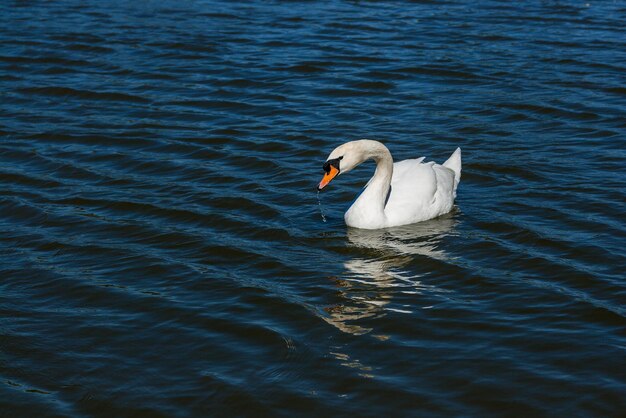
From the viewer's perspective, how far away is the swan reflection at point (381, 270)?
9297 mm

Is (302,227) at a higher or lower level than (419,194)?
lower

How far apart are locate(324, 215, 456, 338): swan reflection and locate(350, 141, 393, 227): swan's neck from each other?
0.19m

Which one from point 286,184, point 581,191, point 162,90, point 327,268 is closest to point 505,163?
point 581,191

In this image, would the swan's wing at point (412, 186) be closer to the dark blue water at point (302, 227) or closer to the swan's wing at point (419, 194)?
the swan's wing at point (419, 194)

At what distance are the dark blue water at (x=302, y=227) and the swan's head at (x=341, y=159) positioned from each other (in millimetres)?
673

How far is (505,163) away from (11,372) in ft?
23.6

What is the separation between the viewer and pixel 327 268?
10.4 meters

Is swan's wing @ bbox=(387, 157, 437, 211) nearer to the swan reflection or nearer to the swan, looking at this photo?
the swan

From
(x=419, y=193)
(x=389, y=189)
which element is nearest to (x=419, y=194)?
(x=419, y=193)

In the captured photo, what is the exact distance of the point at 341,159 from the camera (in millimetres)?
11203

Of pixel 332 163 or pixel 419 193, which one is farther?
pixel 419 193

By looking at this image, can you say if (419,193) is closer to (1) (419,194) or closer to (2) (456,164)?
(1) (419,194)

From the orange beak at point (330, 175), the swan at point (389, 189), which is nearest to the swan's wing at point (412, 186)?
the swan at point (389, 189)

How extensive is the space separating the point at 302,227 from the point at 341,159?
0.89 metres
